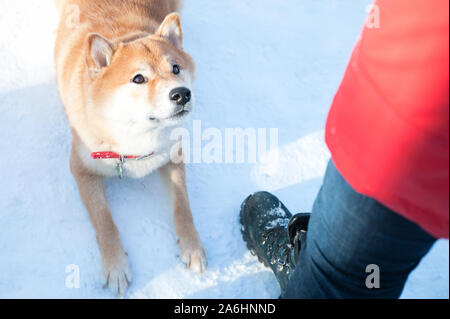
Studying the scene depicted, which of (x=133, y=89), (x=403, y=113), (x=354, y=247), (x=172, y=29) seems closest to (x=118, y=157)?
(x=133, y=89)

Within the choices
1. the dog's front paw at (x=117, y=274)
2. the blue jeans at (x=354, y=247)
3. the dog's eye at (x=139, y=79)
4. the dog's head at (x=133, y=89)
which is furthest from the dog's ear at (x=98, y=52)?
the blue jeans at (x=354, y=247)

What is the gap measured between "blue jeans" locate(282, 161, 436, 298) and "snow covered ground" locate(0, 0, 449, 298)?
73 centimetres

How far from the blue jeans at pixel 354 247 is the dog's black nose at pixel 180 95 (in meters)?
0.83

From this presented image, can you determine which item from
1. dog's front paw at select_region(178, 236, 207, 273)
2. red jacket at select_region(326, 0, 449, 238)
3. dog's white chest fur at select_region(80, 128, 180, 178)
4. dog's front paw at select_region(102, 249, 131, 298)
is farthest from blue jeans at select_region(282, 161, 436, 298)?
dog's white chest fur at select_region(80, 128, 180, 178)

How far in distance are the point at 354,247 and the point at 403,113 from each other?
13.9 inches

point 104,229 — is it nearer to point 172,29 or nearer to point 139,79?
point 139,79

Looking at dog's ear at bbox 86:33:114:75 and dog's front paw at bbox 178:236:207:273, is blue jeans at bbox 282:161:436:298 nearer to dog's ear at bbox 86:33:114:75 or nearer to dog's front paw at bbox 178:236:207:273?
dog's front paw at bbox 178:236:207:273

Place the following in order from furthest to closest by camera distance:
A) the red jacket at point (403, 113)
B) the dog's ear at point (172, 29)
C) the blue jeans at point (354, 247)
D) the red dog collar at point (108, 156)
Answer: the dog's ear at point (172, 29)
the red dog collar at point (108, 156)
the blue jeans at point (354, 247)
the red jacket at point (403, 113)

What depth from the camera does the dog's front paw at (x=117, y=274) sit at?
5.19 feet

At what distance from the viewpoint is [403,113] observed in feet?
2.46

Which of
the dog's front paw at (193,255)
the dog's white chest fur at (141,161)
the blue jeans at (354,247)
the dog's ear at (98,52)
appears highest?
the dog's ear at (98,52)

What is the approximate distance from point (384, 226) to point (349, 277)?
0.19m

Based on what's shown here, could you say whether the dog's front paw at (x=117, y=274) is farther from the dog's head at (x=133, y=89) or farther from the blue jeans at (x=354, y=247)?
the blue jeans at (x=354, y=247)
